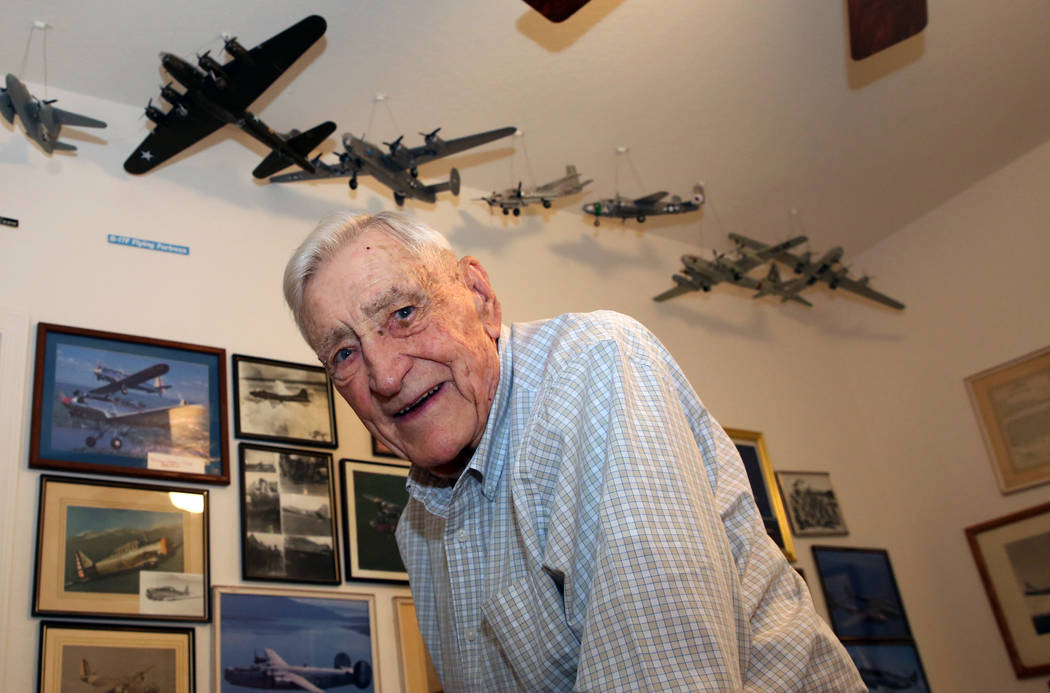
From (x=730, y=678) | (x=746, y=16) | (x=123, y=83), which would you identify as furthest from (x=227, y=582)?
(x=746, y=16)

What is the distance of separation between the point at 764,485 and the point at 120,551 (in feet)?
11.6

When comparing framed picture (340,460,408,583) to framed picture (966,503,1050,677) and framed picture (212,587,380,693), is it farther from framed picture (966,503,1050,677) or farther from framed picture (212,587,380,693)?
framed picture (966,503,1050,677)

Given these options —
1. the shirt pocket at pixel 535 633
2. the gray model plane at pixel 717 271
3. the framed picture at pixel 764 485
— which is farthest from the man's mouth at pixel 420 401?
the gray model plane at pixel 717 271

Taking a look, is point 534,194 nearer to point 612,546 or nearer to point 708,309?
point 708,309

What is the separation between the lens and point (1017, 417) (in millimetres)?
5590

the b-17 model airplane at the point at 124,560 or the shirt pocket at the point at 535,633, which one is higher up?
the b-17 model airplane at the point at 124,560

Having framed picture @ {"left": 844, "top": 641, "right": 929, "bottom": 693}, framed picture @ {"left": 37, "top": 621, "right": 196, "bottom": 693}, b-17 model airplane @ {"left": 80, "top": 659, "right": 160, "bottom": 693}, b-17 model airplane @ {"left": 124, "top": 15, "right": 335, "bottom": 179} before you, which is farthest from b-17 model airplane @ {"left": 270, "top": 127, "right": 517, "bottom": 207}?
framed picture @ {"left": 844, "top": 641, "right": 929, "bottom": 693}

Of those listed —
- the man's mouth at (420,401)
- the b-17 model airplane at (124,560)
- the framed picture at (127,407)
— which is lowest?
the man's mouth at (420,401)

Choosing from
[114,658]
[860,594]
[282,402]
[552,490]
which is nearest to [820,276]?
[860,594]

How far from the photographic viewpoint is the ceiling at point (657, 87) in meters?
4.21

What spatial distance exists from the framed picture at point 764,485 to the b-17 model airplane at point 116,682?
3.31 meters

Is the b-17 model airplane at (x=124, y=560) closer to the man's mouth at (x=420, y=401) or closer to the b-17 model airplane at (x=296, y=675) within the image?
the b-17 model airplane at (x=296, y=675)

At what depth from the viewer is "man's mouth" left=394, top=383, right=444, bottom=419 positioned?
1700 mm

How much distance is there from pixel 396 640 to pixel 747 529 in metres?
2.56
